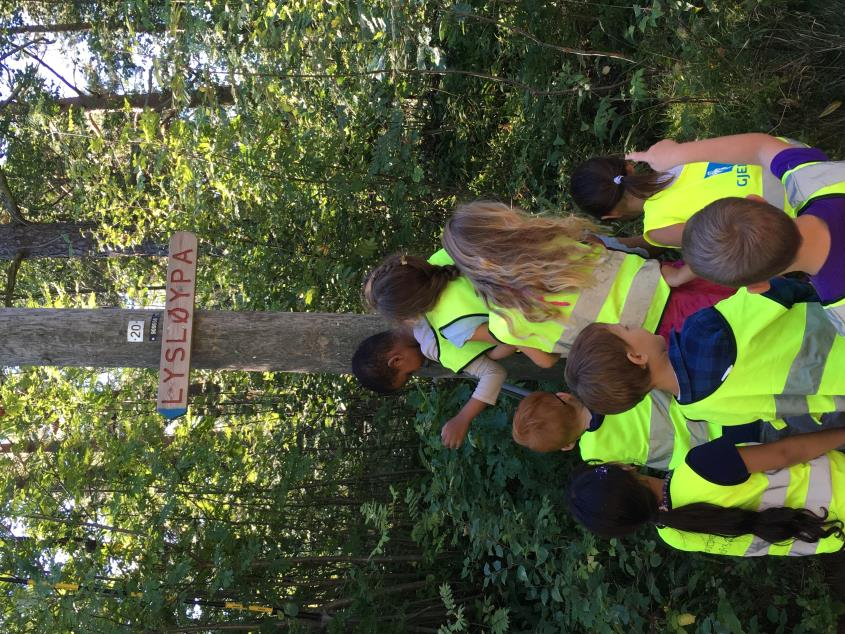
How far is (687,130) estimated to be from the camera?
3.88 meters

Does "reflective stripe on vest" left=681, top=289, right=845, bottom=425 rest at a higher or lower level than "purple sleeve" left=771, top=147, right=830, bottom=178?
lower

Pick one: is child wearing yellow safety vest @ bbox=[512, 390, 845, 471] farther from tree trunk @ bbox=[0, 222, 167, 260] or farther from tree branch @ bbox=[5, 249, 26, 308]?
tree branch @ bbox=[5, 249, 26, 308]

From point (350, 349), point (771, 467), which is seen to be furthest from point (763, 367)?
point (350, 349)

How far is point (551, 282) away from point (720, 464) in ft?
2.84

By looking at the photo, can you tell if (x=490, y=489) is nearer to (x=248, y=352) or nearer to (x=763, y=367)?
(x=248, y=352)

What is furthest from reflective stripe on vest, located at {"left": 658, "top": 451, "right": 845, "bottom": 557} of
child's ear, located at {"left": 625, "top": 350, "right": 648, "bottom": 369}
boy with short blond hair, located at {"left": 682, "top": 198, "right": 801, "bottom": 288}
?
boy with short blond hair, located at {"left": 682, "top": 198, "right": 801, "bottom": 288}

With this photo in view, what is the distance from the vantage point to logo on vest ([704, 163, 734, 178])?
2553 mm

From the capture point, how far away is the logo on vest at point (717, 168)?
101 inches

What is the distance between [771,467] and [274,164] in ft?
12.5

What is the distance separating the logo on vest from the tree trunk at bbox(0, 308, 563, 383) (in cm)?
122

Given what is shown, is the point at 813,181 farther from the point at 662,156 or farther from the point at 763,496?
the point at 763,496

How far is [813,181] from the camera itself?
199 cm

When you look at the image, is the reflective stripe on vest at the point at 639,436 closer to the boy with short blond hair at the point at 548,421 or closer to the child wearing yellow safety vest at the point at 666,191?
the boy with short blond hair at the point at 548,421

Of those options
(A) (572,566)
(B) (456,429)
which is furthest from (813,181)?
(A) (572,566)
